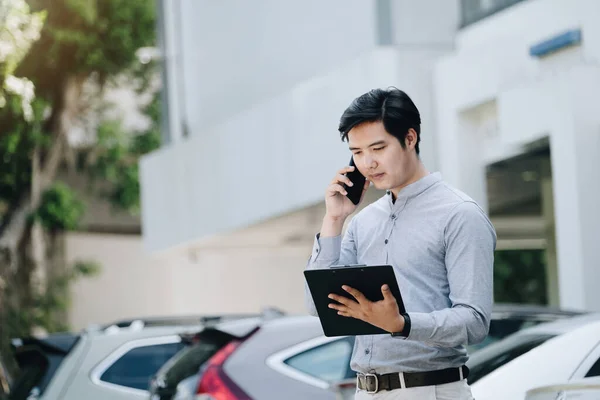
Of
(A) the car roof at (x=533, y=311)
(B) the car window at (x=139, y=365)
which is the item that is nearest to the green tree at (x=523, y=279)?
(B) the car window at (x=139, y=365)

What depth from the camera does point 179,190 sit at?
17.6 meters

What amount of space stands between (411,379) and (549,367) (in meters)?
1.22

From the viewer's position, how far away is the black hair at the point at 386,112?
158 inches

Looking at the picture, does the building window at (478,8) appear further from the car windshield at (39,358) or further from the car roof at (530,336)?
the car roof at (530,336)

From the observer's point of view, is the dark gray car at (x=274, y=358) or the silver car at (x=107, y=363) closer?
the dark gray car at (x=274, y=358)

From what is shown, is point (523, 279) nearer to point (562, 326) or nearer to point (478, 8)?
point (478, 8)

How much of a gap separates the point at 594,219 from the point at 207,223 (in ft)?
26.3

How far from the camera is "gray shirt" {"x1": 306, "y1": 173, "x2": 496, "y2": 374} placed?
3775 mm

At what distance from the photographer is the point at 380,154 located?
401 cm

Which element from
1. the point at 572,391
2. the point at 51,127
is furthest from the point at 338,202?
the point at 51,127

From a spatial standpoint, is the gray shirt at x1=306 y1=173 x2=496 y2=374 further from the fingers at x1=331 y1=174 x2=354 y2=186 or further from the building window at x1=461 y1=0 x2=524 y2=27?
the building window at x1=461 y1=0 x2=524 y2=27

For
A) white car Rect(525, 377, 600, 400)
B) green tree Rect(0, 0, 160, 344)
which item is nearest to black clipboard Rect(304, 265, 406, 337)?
white car Rect(525, 377, 600, 400)

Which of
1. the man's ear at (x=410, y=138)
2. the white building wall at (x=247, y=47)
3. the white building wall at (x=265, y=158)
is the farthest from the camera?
the white building wall at (x=247, y=47)

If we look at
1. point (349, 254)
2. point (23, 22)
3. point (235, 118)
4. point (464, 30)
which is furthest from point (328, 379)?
point (23, 22)
